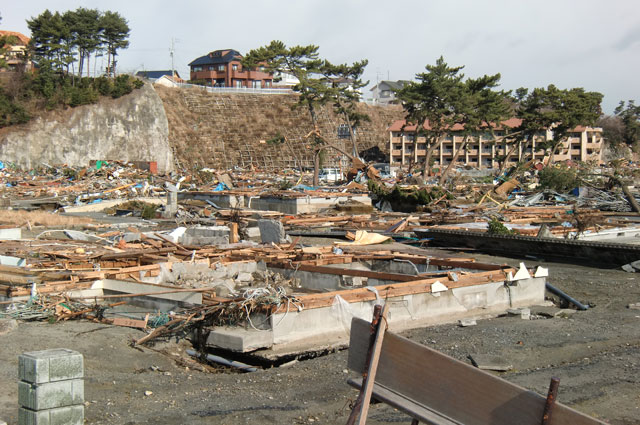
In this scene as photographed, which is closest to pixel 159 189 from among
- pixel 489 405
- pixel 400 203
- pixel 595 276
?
pixel 400 203

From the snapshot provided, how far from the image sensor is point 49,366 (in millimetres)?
5258

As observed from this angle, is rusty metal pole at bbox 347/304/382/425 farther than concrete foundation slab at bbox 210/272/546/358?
No

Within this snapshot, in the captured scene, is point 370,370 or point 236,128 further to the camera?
point 236,128

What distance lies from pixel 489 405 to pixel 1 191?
129ft

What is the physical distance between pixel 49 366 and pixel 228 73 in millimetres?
94708

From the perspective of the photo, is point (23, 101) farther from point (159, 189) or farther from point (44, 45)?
point (159, 189)

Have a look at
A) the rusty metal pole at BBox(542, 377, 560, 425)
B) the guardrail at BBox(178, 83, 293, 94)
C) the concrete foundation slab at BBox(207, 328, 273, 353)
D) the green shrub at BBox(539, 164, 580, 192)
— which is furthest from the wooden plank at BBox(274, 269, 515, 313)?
the guardrail at BBox(178, 83, 293, 94)

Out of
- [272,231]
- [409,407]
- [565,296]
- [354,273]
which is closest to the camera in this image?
[409,407]

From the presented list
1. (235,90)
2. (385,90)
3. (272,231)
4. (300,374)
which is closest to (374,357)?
(300,374)

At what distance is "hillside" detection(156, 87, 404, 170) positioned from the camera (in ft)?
222

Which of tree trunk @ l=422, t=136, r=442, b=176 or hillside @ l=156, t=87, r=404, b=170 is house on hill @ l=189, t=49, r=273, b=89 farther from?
tree trunk @ l=422, t=136, r=442, b=176

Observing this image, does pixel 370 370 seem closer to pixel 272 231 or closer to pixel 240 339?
pixel 240 339

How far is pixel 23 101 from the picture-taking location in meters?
58.2

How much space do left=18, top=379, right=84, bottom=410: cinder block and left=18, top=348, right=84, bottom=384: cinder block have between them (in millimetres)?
39
